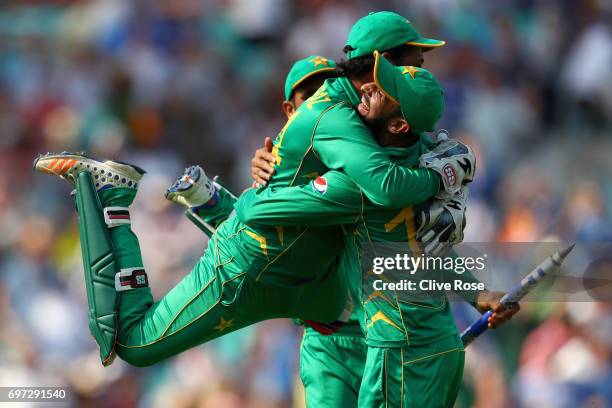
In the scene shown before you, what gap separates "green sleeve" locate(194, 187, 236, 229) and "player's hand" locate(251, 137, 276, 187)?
68cm

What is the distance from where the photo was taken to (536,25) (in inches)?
366

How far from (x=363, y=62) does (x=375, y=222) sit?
0.63 metres

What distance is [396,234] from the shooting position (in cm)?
441

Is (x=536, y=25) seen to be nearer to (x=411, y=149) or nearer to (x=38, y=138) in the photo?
(x=38, y=138)

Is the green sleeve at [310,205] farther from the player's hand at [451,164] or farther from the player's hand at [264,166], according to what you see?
the player's hand at [451,164]

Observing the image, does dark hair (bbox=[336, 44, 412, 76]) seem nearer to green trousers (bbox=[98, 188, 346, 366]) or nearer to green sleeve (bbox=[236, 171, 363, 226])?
green sleeve (bbox=[236, 171, 363, 226])

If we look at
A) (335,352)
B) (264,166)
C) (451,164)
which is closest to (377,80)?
(451,164)

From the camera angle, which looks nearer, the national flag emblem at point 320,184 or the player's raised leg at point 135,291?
the national flag emblem at point 320,184

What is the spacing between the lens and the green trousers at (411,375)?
4.33 meters

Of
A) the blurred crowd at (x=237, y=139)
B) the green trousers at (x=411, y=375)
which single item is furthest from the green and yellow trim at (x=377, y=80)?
the blurred crowd at (x=237, y=139)

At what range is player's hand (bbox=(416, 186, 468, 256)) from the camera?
438cm

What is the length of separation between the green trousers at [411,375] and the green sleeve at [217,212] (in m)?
1.32

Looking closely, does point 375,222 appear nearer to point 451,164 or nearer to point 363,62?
point 451,164

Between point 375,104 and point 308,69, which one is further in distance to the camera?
point 308,69
